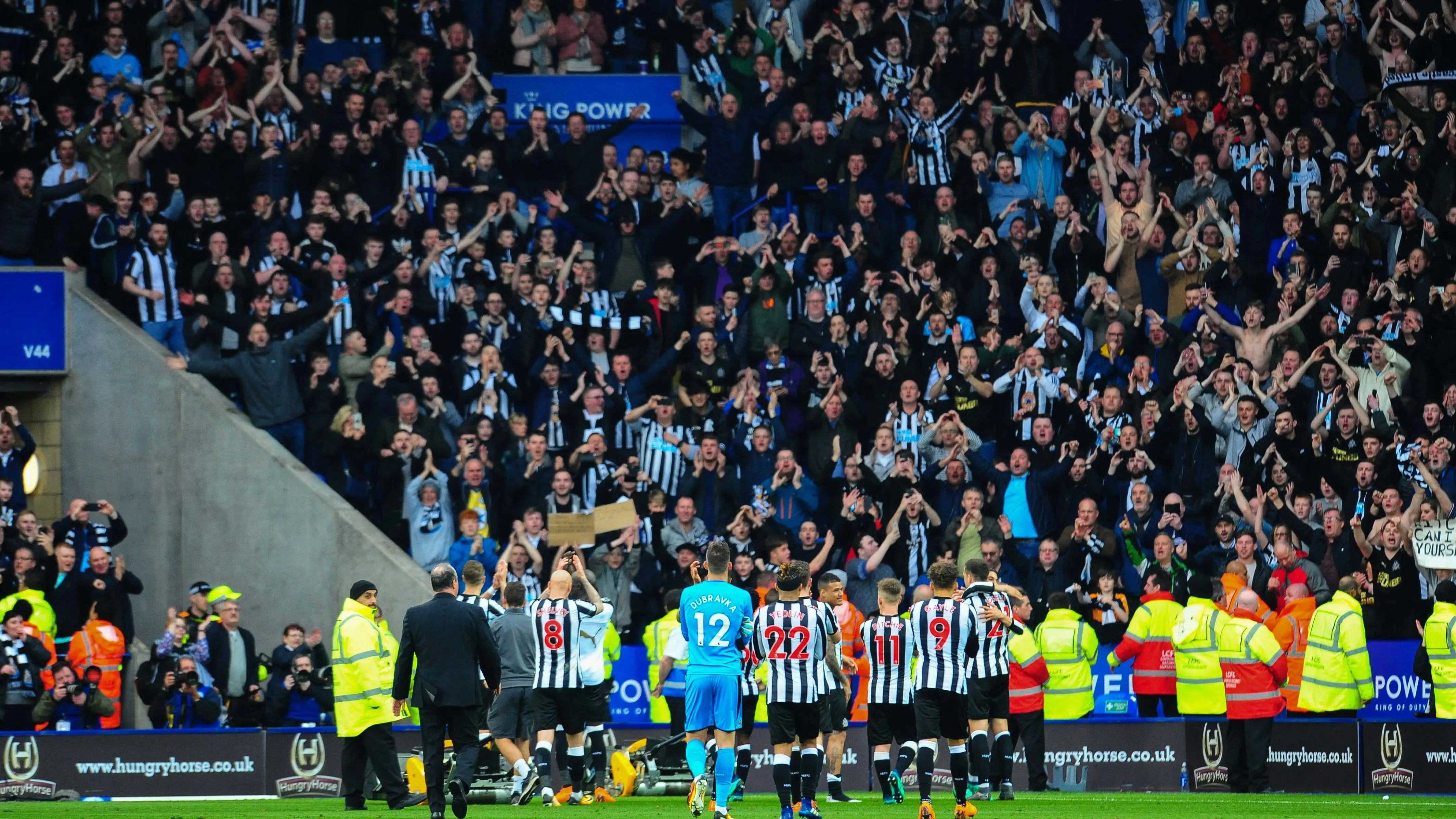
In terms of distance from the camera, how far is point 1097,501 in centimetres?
2308

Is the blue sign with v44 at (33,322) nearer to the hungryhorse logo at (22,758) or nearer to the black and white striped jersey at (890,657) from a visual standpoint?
the hungryhorse logo at (22,758)

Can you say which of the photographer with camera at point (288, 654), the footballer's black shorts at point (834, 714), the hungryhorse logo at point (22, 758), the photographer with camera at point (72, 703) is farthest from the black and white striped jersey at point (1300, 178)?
the hungryhorse logo at point (22, 758)

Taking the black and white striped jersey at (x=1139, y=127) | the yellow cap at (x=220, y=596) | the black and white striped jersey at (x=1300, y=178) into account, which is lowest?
the yellow cap at (x=220, y=596)

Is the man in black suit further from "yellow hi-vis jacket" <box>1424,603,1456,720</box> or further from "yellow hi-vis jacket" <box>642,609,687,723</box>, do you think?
"yellow hi-vis jacket" <box>1424,603,1456,720</box>

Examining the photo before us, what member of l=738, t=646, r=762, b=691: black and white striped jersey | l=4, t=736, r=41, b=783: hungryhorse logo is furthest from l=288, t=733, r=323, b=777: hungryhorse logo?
l=738, t=646, r=762, b=691: black and white striped jersey

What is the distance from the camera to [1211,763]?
21.0 meters

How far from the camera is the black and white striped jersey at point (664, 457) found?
2414 cm

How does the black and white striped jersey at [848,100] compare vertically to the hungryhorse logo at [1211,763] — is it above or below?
above

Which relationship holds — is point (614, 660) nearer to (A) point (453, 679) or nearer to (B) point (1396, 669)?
(A) point (453, 679)

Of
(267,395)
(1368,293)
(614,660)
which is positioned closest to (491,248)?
(267,395)

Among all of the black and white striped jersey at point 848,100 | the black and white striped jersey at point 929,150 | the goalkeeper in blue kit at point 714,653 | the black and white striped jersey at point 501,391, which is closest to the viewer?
the goalkeeper in blue kit at point 714,653

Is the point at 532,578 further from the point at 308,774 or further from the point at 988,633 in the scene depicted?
the point at 988,633

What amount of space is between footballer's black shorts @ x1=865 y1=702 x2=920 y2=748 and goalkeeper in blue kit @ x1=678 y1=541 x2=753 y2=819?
252 centimetres

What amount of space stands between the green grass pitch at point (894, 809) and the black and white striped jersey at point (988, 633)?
1168 mm
